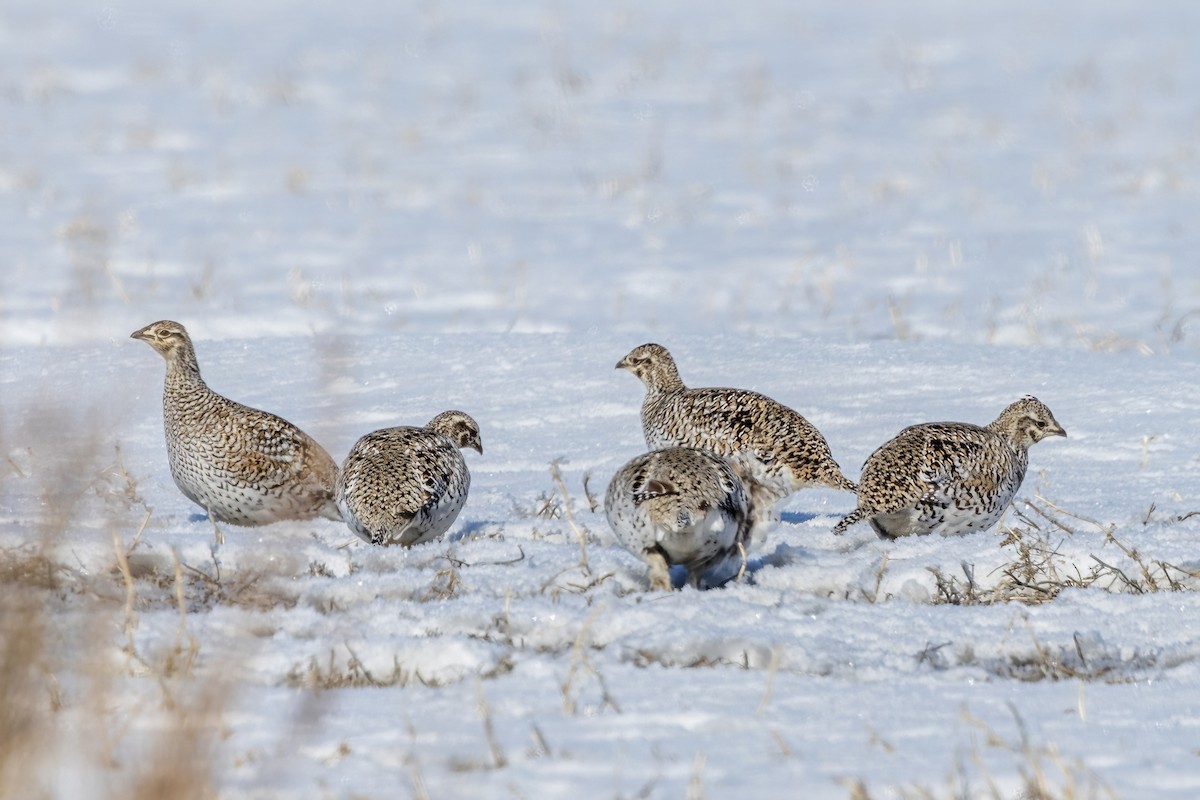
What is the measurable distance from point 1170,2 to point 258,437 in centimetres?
2555

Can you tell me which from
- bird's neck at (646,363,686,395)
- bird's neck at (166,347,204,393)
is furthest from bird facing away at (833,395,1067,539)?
bird's neck at (166,347,204,393)

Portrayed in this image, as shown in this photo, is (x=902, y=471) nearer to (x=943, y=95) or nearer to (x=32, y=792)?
(x=32, y=792)

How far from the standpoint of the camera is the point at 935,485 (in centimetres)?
559

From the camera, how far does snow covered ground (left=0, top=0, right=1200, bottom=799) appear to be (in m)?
3.17

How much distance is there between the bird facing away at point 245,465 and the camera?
587 centimetres

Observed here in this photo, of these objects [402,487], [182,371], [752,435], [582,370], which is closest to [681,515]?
[402,487]

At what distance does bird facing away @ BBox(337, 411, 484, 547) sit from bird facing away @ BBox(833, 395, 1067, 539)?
1295 mm

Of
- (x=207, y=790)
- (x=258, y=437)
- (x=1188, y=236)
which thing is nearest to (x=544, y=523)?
(x=258, y=437)

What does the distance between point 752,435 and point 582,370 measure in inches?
93.5

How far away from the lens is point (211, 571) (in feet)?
15.5

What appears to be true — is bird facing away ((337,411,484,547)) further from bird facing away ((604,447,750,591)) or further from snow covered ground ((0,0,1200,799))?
bird facing away ((604,447,750,591))

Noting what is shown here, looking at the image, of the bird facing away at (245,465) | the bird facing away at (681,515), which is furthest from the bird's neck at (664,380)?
the bird facing away at (681,515)

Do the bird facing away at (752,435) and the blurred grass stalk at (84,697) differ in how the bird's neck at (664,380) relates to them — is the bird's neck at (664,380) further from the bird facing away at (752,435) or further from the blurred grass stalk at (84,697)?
the blurred grass stalk at (84,697)

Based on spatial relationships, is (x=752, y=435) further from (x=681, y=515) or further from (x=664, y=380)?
(x=681, y=515)
